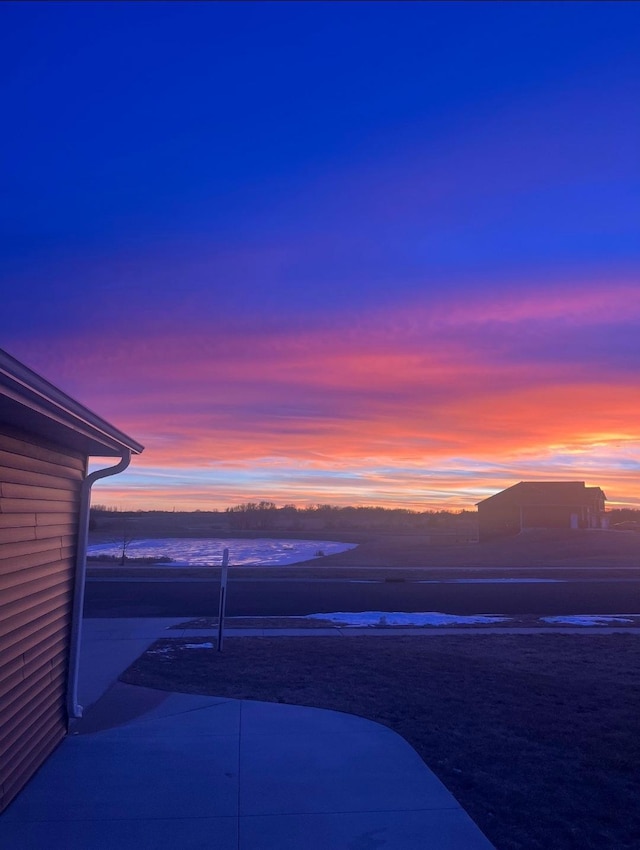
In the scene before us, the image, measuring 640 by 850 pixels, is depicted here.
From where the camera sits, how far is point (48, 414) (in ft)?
17.1

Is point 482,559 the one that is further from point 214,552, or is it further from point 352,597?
point 352,597

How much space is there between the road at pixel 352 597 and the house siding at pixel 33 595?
35.4 feet

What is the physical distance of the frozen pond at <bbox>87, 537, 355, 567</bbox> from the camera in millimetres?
39844

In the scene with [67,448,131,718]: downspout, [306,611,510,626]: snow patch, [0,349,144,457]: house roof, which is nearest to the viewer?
[0,349,144,457]: house roof

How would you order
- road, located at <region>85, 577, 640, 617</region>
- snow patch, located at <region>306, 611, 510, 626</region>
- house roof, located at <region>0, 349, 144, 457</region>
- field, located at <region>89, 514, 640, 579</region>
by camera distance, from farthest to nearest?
1. field, located at <region>89, 514, 640, 579</region>
2. road, located at <region>85, 577, 640, 617</region>
3. snow patch, located at <region>306, 611, 510, 626</region>
4. house roof, located at <region>0, 349, 144, 457</region>

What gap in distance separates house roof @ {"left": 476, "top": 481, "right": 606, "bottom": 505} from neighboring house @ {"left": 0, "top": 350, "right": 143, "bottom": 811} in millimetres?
53484

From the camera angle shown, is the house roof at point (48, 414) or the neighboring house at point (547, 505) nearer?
the house roof at point (48, 414)

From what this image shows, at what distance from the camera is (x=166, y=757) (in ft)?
23.1

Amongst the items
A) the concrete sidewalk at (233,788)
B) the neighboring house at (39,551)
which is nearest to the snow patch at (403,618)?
the concrete sidewalk at (233,788)

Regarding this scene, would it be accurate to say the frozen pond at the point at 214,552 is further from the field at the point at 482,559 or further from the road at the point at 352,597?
the road at the point at 352,597

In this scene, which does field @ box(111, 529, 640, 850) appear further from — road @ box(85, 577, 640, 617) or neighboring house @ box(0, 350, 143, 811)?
road @ box(85, 577, 640, 617)

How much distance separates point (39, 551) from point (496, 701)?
5.62 meters

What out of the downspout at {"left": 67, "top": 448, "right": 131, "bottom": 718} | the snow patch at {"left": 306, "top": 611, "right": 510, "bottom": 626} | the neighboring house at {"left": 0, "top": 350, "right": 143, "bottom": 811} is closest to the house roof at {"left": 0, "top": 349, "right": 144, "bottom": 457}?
the neighboring house at {"left": 0, "top": 350, "right": 143, "bottom": 811}

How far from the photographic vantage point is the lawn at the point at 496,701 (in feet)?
19.5
